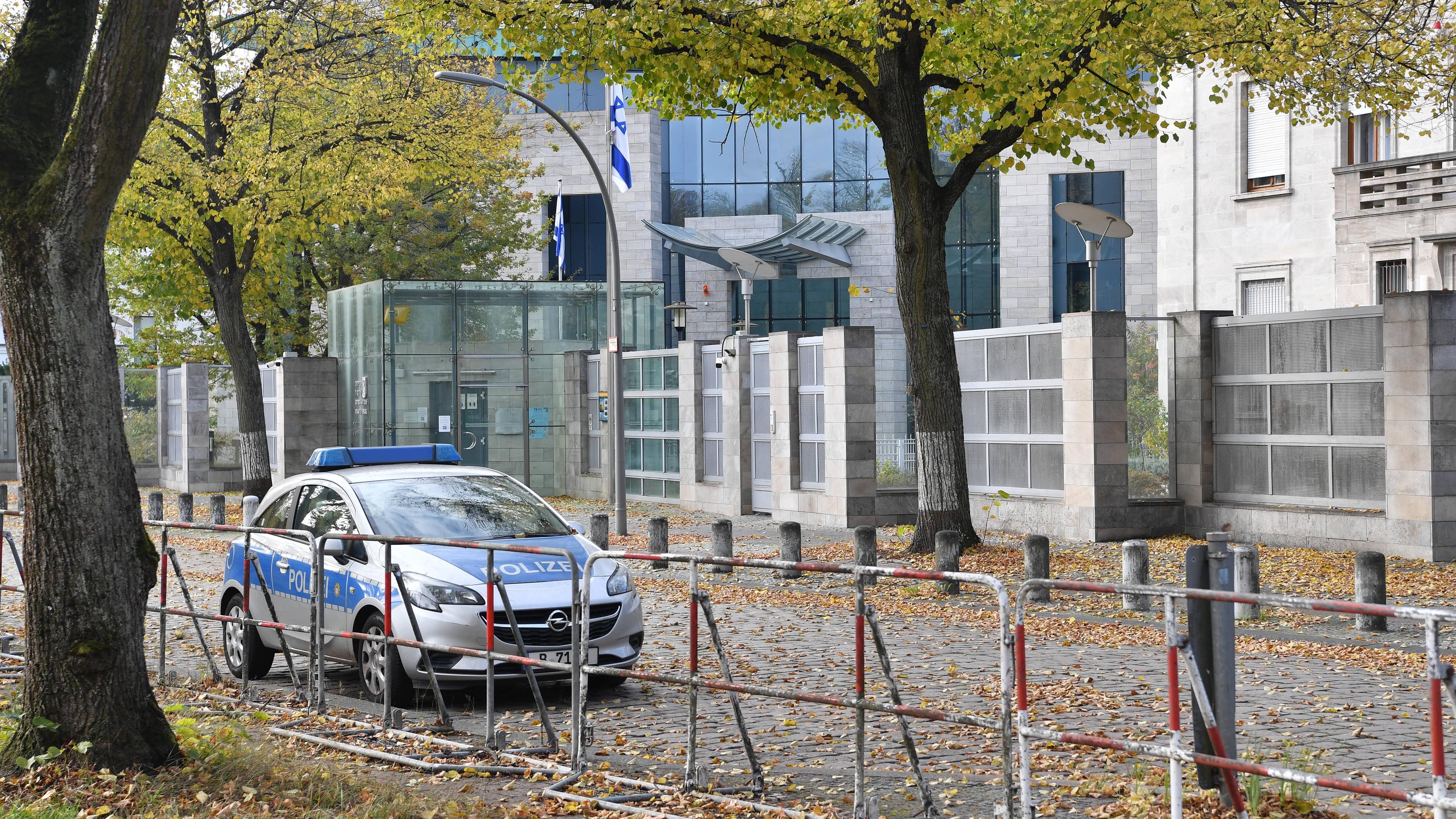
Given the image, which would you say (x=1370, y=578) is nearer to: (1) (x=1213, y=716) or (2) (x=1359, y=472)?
(2) (x=1359, y=472)

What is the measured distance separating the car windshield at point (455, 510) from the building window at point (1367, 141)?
23.3 meters

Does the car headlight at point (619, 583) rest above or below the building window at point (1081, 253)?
below

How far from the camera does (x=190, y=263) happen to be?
1198 inches

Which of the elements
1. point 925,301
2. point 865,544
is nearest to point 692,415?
point 925,301

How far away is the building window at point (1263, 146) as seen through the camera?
30906mm

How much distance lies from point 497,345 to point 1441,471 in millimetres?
20319

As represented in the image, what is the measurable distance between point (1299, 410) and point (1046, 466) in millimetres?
3472

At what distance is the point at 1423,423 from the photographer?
15945 mm

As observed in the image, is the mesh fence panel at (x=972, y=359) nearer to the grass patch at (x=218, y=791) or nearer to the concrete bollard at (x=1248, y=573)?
the concrete bollard at (x=1248, y=573)

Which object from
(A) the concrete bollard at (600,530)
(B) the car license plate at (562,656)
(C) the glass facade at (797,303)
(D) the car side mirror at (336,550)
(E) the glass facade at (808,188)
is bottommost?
(B) the car license plate at (562,656)

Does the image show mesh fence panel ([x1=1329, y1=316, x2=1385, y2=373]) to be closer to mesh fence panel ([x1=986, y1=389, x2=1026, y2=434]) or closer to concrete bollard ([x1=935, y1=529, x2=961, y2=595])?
mesh fence panel ([x1=986, y1=389, x2=1026, y2=434])

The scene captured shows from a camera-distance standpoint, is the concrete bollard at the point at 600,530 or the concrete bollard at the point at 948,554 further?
the concrete bollard at the point at 600,530

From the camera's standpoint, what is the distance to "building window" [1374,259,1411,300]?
27781 millimetres

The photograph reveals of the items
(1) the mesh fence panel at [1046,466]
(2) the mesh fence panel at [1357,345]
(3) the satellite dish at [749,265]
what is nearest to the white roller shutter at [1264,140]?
(3) the satellite dish at [749,265]
